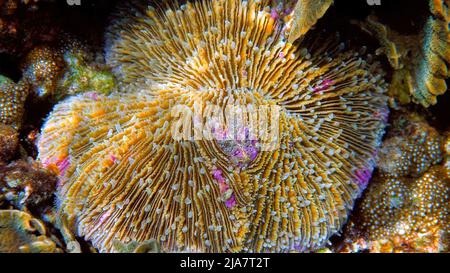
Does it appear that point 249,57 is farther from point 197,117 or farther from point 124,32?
point 124,32

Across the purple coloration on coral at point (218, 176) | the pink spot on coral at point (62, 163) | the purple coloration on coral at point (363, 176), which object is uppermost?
the pink spot on coral at point (62, 163)

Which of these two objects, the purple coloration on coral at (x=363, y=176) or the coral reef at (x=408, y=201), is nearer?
the coral reef at (x=408, y=201)

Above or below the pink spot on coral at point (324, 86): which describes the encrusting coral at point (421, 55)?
above

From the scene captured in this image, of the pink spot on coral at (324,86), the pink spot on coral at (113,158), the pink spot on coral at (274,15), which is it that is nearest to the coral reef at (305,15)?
the pink spot on coral at (274,15)

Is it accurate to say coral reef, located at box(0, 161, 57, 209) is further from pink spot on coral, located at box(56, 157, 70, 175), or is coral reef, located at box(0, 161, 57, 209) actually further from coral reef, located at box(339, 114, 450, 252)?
coral reef, located at box(339, 114, 450, 252)

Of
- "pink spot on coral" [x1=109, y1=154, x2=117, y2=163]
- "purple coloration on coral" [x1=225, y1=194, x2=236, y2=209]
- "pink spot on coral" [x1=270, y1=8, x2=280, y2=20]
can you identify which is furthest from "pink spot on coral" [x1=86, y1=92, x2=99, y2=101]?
"pink spot on coral" [x1=270, y1=8, x2=280, y2=20]

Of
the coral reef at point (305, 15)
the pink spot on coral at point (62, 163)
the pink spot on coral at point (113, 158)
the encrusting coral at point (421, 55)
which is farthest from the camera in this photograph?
the pink spot on coral at point (62, 163)

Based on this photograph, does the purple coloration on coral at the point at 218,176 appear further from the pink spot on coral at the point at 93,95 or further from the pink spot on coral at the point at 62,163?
the pink spot on coral at the point at 93,95

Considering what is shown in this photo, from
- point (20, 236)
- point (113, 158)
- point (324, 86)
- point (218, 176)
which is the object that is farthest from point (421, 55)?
point (20, 236)
